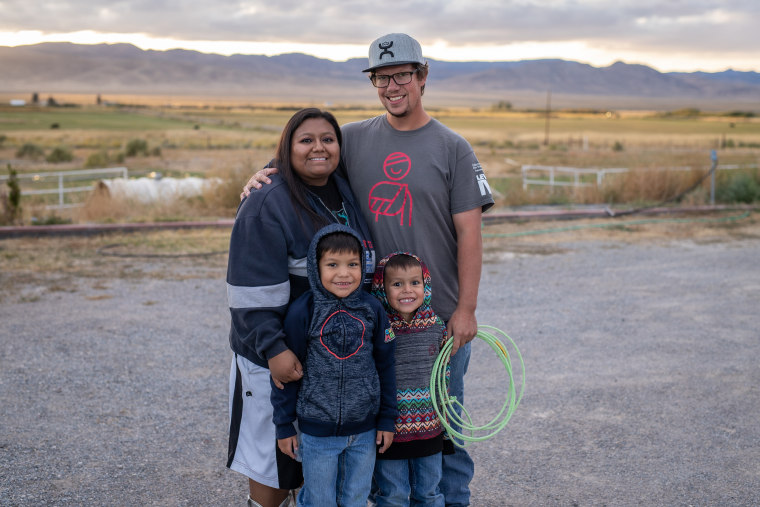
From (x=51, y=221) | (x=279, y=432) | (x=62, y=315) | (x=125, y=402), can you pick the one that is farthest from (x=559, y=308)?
(x=51, y=221)

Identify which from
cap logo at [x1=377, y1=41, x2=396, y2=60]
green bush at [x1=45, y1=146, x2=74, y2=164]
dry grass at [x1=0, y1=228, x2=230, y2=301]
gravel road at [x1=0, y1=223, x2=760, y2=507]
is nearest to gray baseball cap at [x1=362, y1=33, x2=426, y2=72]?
cap logo at [x1=377, y1=41, x2=396, y2=60]

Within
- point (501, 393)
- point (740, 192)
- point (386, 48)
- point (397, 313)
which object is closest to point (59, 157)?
point (740, 192)

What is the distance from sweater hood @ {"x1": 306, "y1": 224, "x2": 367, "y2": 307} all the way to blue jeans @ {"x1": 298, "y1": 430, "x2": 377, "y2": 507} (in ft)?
1.60

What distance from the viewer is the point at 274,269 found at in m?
2.59

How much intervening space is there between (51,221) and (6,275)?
3247mm

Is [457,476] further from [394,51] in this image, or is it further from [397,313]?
[394,51]

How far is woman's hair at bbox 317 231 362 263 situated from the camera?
2568 millimetres

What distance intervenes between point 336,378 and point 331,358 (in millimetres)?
73

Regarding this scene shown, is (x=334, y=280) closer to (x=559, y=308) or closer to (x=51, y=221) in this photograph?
(x=559, y=308)

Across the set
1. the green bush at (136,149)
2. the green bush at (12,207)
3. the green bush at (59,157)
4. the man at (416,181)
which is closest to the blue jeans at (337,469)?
the man at (416,181)

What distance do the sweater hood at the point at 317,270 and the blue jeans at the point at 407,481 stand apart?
69 centimetres

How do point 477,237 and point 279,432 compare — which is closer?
point 279,432

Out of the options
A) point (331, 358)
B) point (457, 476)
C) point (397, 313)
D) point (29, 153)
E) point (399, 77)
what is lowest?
point (457, 476)

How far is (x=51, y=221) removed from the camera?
11.6 meters
